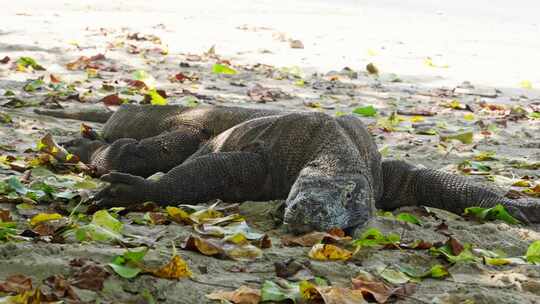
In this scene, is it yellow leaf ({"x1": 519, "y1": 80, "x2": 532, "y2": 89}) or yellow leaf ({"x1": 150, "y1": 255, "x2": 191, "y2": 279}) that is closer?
yellow leaf ({"x1": 150, "y1": 255, "x2": 191, "y2": 279})

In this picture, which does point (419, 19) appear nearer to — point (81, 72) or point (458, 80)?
point (458, 80)

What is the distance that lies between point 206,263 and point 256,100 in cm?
574

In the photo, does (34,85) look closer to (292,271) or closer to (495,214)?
(495,214)

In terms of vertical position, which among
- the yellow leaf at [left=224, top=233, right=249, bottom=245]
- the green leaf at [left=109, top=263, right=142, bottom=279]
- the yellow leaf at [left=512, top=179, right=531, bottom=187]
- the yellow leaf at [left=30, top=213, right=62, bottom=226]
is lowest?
the yellow leaf at [left=512, top=179, right=531, bottom=187]

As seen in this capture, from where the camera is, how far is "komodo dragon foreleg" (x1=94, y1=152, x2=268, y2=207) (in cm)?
448

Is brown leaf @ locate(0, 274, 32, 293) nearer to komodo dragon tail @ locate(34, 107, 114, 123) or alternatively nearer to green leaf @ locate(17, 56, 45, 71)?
komodo dragon tail @ locate(34, 107, 114, 123)

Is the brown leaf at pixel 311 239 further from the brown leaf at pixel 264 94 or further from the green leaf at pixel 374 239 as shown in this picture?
the brown leaf at pixel 264 94

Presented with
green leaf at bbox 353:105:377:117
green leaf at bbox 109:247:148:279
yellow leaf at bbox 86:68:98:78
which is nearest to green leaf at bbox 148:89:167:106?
yellow leaf at bbox 86:68:98:78

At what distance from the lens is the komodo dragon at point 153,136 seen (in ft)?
18.4

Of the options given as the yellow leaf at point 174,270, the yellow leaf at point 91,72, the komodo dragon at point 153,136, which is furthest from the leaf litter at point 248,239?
the yellow leaf at point 91,72

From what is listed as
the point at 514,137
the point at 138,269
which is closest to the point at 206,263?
the point at 138,269

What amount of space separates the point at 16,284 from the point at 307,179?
1.85 m

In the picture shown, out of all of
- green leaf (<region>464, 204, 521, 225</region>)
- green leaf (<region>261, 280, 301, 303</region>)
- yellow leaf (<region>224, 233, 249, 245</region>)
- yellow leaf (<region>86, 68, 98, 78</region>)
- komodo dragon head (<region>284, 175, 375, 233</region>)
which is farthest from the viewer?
yellow leaf (<region>86, 68, 98, 78</region>)

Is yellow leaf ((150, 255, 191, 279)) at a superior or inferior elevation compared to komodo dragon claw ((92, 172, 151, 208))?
superior
